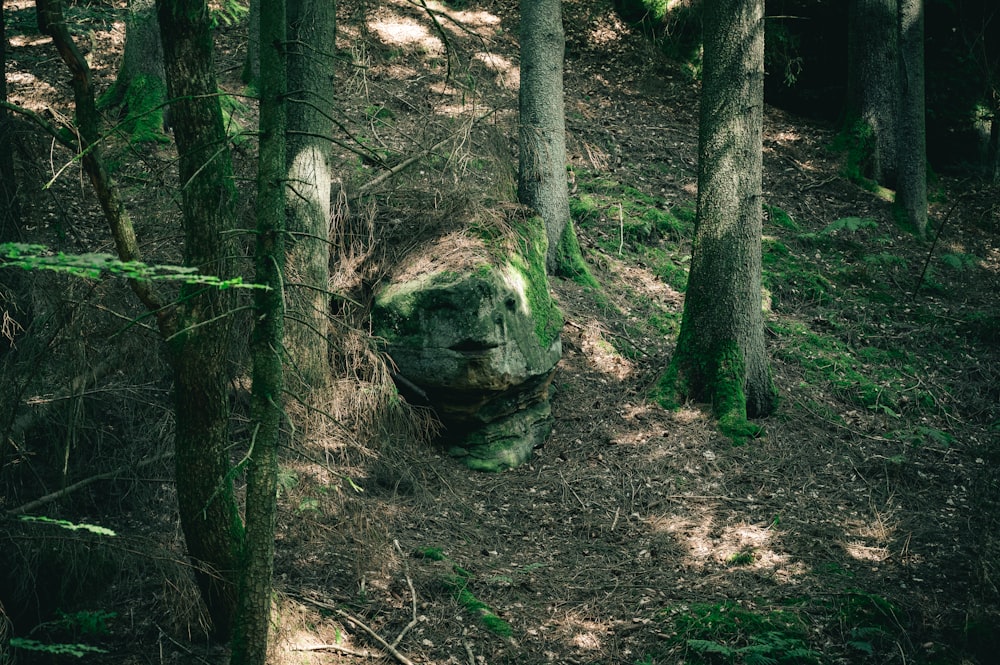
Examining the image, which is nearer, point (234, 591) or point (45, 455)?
point (234, 591)

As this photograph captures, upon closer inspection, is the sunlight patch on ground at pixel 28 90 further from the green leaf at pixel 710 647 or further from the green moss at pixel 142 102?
the green leaf at pixel 710 647

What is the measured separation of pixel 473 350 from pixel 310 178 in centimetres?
231

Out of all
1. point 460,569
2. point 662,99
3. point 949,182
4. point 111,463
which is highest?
point 662,99

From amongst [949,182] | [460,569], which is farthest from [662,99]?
[460,569]

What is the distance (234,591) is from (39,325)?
214cm

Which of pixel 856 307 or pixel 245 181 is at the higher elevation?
pixel 245 181

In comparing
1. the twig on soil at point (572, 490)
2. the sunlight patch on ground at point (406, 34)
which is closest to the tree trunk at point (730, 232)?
the twig on soil at point (572, 490)

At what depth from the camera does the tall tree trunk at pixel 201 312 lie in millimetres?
4172

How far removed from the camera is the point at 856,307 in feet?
36.9

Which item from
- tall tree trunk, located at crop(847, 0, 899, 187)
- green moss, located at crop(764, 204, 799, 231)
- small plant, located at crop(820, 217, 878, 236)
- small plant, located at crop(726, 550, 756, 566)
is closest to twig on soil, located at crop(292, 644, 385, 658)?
small plant, located at crop(726, 550, 756, 566)

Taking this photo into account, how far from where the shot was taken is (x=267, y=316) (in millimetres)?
3811

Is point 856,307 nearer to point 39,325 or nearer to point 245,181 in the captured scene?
point 245,181

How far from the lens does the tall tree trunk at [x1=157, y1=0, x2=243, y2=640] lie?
4172 mm

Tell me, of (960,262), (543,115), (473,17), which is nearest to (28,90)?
(543,115)
